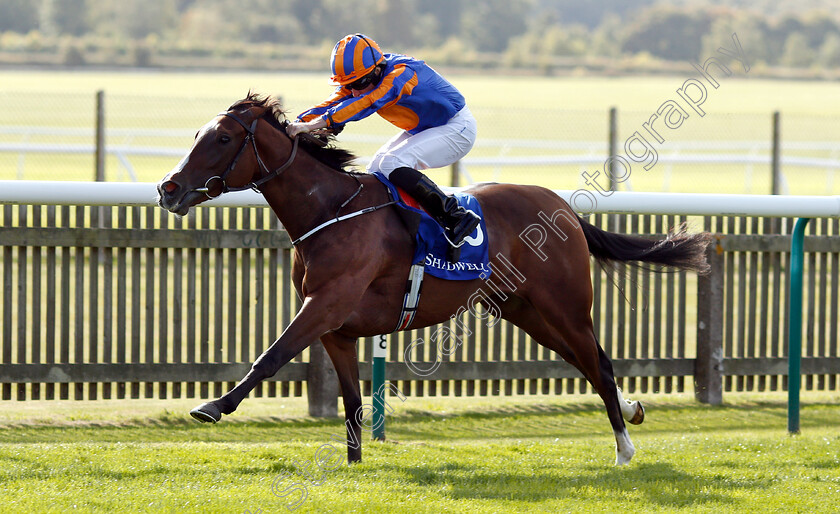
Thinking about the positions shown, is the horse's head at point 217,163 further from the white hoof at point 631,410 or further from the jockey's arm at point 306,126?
the white hoof at point 631,410

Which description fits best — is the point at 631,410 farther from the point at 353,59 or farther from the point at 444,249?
the point at 353,59

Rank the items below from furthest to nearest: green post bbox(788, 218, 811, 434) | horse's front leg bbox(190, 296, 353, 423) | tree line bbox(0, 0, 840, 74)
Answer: tree line bbox(0, 0, 840, 74)
green post bbox(788, 218, 811, 434)
horse's front leg bbox(190, 296, 353, 423)

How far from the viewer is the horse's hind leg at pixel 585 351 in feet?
16.9

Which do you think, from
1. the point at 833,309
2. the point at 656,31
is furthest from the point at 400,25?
the point at 833,309

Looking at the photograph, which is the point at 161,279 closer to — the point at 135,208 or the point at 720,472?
the point at 135,208

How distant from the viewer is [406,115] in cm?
494

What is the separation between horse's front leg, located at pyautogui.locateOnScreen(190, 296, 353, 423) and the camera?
13.4 ft

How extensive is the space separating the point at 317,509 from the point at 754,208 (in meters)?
3.25

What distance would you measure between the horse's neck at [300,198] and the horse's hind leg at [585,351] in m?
1.20

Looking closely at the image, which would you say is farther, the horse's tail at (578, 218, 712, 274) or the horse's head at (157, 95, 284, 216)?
the horse's tail at (578, 218, 712, 274)

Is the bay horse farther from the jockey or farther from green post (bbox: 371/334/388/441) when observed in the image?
green post (bbox: 371/334/388/441)

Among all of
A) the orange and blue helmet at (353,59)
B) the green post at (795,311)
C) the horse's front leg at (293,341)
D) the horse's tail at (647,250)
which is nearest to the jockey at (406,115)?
the orange and blue helmet at (353,59)

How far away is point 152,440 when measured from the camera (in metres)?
5.51

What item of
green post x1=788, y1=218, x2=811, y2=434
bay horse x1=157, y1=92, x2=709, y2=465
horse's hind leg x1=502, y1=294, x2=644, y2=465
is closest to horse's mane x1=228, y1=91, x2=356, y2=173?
bay horse x1=157, y1=92, x2=709, y2=465
